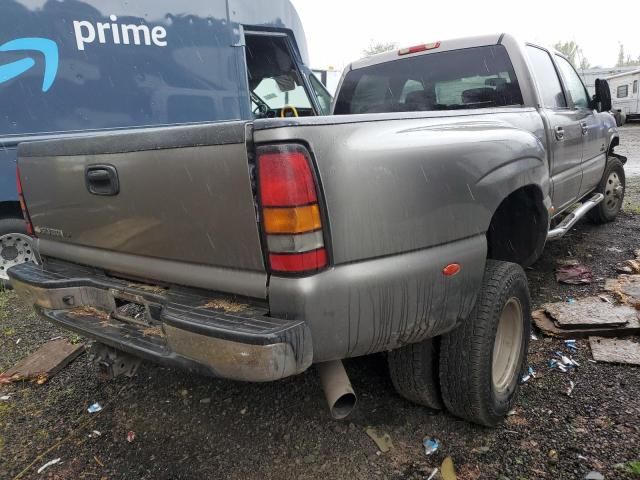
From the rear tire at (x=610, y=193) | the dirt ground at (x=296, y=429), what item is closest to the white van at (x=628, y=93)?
the rear tire at (x=610, y=193)

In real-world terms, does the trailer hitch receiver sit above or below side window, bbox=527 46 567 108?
below

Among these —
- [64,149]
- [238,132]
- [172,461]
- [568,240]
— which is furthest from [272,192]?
[568,240]

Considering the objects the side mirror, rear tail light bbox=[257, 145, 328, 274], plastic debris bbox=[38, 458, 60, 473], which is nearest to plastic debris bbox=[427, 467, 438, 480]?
rear tail light bbox=[257, 145, 328, 274]

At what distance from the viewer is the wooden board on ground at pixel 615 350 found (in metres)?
2.89

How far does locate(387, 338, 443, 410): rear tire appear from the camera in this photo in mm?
2264

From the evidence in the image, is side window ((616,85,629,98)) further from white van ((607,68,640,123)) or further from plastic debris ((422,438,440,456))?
plastic debris ((422,438,440,456))

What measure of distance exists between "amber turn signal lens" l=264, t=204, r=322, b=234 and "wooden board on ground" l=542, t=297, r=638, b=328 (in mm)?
2407

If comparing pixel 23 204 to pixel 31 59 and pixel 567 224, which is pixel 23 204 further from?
pixel 567 224

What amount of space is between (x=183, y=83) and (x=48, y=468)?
4072 mm

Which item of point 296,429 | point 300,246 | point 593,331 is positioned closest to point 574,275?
point 593,331

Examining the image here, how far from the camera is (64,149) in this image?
228 centimetres

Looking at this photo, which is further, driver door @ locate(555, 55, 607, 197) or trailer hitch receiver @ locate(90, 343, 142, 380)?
driver door @ locate(555, 55, 607, 197)

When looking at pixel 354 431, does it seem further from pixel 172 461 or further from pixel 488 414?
pixel 172 461

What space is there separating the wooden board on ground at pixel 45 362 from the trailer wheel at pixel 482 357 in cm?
247
